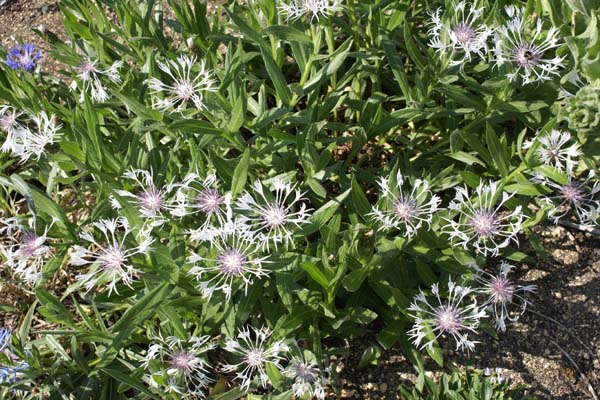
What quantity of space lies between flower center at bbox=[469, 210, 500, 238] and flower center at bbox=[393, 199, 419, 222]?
188 mm

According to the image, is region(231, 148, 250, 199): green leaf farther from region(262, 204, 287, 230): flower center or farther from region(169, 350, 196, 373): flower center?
region(169, 350, 196, 373): flower center

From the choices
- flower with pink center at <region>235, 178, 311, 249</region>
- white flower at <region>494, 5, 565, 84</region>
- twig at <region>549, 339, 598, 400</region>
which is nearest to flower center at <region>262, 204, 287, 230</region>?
flower with pink center at <region>235, 178, 311, 249</region>

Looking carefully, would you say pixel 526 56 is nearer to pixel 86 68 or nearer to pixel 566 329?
pixel 566 329

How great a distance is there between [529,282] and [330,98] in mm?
1115

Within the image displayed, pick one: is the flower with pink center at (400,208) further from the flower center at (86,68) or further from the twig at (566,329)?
the flower center at (86,68)

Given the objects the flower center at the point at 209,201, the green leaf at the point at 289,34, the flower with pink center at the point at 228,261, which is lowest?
the flower with pink center at the point at 228,261

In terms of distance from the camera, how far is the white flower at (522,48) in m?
2.04

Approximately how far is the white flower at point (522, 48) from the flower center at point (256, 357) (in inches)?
48.2

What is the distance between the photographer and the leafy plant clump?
76.6 inches

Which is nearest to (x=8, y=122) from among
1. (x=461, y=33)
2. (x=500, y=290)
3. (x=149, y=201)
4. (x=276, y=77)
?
A: (x=149, y=201)

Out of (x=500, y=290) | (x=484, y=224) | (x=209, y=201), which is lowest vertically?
(x=500, y=290)

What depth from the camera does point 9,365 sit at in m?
2.03

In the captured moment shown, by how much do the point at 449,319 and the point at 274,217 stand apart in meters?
0.68

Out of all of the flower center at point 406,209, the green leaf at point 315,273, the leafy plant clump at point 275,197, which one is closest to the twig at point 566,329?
the leafy plant clump at point 275,197
